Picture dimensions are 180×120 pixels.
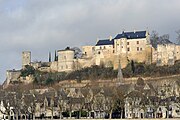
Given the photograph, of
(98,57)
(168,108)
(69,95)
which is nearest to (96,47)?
(98,57)

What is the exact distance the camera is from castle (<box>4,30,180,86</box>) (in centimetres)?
10238

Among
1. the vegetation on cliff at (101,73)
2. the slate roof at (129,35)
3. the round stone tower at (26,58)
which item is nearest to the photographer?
the vegetation on cliff at (101,73)

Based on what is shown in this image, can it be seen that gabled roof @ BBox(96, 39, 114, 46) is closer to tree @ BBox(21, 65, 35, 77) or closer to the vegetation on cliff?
the vegetation on cliff

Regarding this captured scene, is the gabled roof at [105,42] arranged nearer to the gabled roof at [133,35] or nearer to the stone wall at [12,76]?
the gabled roof at [133,35]

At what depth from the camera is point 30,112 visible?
77188mm

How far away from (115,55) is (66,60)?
11.6 m

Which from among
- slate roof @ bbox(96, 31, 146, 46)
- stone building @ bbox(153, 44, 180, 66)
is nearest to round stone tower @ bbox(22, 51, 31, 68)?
slate roof @ bbox(96, 31, 146, 46)

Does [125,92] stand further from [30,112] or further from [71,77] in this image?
[71,77]

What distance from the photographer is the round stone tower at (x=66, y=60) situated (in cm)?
11362

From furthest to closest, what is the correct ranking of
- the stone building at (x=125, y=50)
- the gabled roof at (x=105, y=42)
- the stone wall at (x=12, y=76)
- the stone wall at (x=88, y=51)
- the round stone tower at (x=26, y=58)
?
the round stone tower at (x=26, y=58) → the stone wall at (x=12, y=76) → the stone wall at (x=88, y=51) → the gabled roof at (x=105, y=42) → the stone building at (x=125, y=50)

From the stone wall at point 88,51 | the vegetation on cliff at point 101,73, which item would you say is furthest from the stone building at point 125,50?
the stone wall at point 88,51

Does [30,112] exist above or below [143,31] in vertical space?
below

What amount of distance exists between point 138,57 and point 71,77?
13.8 m

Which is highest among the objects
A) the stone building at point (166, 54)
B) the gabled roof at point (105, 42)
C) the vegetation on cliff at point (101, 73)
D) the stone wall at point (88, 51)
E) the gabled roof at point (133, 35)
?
the gabled roof at point (133, 35)
